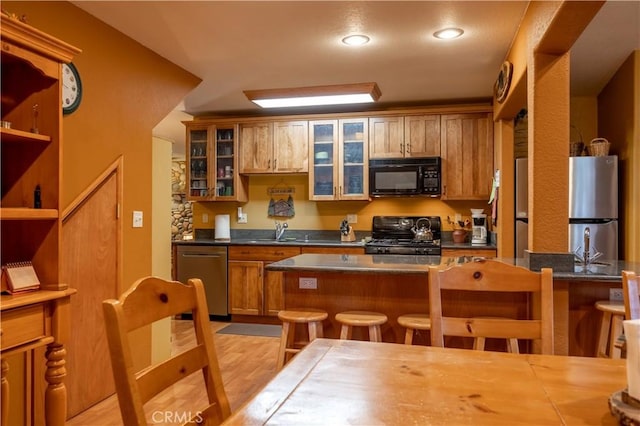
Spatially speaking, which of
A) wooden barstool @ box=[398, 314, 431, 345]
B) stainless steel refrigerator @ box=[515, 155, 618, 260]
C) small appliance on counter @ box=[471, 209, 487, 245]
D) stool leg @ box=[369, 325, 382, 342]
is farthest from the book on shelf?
small appliance on counter @ box=[471, 209, 487, 245]

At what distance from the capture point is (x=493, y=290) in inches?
60.0

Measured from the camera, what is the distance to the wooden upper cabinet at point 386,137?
4.93 meters

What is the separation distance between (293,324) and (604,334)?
169 centimetres

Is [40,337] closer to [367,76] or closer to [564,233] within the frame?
[564,233]

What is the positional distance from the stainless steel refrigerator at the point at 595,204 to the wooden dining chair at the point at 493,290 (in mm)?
2722

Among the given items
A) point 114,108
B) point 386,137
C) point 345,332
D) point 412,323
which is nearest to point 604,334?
point 412,323

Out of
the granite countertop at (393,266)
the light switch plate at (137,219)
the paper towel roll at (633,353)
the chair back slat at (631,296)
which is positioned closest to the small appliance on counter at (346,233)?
the granite countertop at (393,266)

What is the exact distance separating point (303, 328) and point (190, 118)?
3.76m

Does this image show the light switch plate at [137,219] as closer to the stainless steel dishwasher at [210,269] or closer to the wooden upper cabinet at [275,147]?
the stainless steel dishwasher at [210,269]

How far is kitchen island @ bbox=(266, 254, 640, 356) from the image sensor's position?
235cm

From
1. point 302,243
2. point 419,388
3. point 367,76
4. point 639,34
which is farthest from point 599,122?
point 419,388

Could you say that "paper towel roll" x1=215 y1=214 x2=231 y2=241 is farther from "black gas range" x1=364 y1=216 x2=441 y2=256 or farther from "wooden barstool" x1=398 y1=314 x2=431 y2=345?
"wooden barstool" x1=398 y1=314 x2=431 y2=345

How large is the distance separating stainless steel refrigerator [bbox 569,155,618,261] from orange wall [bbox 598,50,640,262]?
0.10m

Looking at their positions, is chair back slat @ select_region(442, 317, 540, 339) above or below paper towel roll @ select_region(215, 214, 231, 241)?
below
